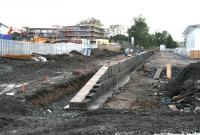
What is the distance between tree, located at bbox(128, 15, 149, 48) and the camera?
11344 centimetres

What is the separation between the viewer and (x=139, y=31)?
4449 inches

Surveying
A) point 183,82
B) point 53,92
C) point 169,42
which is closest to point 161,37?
point 169,42

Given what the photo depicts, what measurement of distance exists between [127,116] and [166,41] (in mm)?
161539

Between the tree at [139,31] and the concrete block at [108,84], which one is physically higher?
the tree at [139,31]

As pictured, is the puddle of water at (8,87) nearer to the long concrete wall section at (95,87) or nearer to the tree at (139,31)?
the long concrete wall section at (95,87)

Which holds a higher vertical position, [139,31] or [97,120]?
[139,31]

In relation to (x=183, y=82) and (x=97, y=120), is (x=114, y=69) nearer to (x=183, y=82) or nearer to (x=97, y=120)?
(x=183, y=82)

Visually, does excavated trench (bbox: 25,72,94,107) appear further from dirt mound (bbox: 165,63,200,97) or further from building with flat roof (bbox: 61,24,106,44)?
building with flat roof (bbox: 61,24,106,44)

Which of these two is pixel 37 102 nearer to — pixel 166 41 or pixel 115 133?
pixel 115 133

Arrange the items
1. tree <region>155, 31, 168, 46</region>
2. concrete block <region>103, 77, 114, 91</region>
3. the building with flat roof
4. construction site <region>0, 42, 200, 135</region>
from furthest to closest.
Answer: tree <region>155, 31, 168, 46</region>, the building with flat roof, concrete block <region>103, 77, 114, 91</region>, construction site <region>0, 42, 200, 135</region>

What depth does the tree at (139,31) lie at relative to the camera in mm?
113438

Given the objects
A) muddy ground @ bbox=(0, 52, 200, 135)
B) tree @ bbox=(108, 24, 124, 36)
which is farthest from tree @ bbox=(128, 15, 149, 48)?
muddy ground @ bbox=(0, 52, 200, 135)

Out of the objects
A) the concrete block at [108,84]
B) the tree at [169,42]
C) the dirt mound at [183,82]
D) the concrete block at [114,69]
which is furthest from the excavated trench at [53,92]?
the tree at [169,42]

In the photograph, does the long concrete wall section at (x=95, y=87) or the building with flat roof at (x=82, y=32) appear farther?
the building with flat roof at (x=82, y=32)
